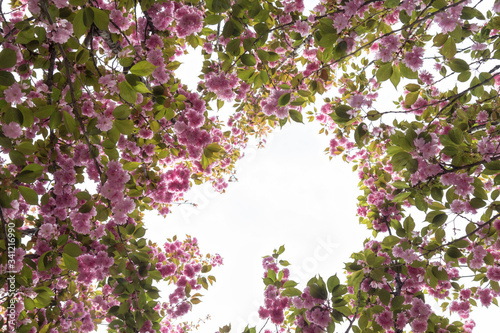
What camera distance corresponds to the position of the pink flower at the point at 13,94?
1.78m

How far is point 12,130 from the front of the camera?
A: 1923 mm

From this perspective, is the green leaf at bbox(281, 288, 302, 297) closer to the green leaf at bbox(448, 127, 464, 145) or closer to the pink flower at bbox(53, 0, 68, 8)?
the green leaf at bbox(448, 127, 464, 145)

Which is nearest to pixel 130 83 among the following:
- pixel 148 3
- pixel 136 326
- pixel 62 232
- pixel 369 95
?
pixel 148 3

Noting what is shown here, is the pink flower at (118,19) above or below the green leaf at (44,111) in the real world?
above

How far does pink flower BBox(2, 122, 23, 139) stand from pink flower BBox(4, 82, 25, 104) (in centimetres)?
19

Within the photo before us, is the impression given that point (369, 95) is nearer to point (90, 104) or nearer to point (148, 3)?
point (148, 3)

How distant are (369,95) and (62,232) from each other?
454 centimetres

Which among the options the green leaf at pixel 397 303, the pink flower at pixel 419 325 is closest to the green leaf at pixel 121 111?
the green leaf at pixel 397 303

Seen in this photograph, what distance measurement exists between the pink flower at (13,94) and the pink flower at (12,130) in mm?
186

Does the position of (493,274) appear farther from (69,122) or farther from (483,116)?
(69,122)

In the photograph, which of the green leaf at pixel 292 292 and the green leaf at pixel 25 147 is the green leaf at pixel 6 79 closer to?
the green leaf at pixel 25 147

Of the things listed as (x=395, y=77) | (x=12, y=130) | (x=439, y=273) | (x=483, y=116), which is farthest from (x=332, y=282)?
(x=12, y=130)

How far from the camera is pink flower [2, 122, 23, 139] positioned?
6.18ft

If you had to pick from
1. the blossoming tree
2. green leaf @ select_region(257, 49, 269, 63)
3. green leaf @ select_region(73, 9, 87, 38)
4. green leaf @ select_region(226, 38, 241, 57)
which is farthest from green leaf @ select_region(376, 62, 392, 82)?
green leaf @ select_region(73, 9, 87, 38)
